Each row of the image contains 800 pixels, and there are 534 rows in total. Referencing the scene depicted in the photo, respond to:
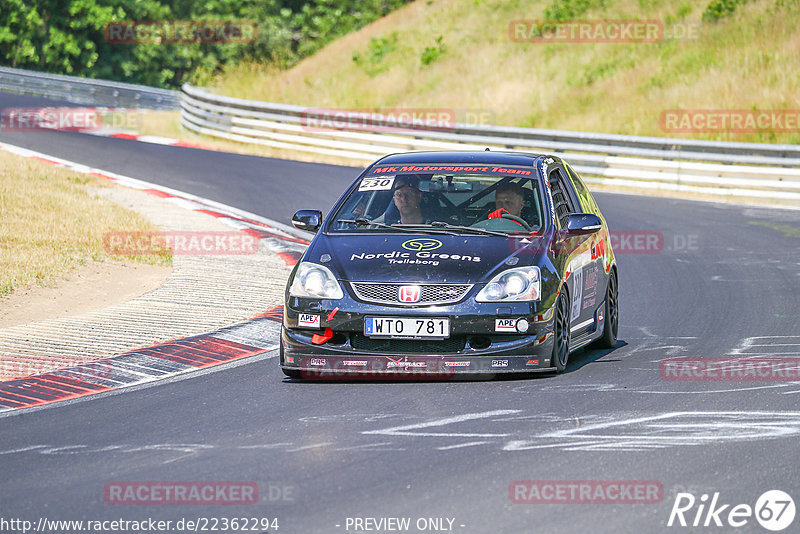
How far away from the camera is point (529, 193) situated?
9.53 metres

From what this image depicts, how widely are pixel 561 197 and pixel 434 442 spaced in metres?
3.73

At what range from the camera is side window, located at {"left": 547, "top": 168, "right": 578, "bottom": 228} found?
964 centimetres

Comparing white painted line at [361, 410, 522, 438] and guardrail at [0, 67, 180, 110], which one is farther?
guardrail at [0, 67, 180, 110]

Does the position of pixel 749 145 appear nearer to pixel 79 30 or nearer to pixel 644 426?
pixel 644 426

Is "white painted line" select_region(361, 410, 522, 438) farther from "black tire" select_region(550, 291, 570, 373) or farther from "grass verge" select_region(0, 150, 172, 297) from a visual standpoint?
"grass verge" select_region(0, 150, 172, 297)

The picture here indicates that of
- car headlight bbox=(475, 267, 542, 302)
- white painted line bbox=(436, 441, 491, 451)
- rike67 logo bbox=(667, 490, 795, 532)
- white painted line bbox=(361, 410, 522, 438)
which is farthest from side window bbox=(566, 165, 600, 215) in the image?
rike67 logo bbox=(667, 490, 795, 532)

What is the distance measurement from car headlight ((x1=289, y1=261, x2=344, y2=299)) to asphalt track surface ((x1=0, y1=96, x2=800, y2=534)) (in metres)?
0.63

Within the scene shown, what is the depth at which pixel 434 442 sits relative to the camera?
6812mm

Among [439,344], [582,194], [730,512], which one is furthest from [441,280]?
[730,512]

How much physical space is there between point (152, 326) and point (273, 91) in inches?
1048

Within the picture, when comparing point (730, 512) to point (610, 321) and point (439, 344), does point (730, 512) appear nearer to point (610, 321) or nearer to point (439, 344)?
point (439, 344)

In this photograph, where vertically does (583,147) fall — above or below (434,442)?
above

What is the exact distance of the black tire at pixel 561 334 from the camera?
8.55 m

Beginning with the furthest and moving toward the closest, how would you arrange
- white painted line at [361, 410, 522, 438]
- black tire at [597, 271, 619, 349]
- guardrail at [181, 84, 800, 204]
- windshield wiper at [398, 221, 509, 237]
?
guardrail at [181, 84, 800, 204], black tire at [597, 271, 619, 349], windshield wiper at [398, 221, 509, 237], white painted line at [361, 410, 522, 438]
